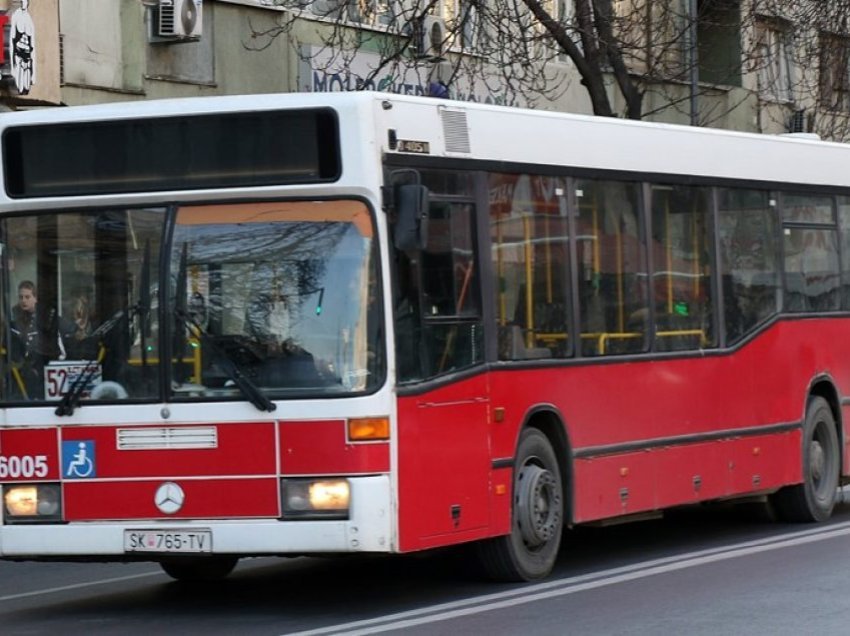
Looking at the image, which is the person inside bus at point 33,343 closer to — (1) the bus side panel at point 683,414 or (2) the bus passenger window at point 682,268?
(1) the bus side panel at point 683,414

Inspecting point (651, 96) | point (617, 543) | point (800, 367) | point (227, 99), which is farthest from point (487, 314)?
point (651, 96)

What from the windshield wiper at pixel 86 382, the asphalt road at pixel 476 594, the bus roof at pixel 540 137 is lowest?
the asphalt road at pixel 476 594

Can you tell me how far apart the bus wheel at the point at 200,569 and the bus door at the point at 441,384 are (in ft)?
6.50

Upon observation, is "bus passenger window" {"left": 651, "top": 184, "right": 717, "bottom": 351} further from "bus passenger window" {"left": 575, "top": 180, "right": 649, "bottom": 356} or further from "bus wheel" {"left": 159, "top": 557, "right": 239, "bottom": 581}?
"bus wheel" {"left": 159, "top": 557, "right": 239, "bottom": 581}

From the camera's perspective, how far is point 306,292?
1111cm

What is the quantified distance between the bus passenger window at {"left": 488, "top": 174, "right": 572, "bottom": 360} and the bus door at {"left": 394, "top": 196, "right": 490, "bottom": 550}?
13.2 inches

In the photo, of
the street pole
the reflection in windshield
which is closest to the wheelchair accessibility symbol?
the reflection in windshield

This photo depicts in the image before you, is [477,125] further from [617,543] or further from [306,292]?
[617,543]

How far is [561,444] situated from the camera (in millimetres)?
13094

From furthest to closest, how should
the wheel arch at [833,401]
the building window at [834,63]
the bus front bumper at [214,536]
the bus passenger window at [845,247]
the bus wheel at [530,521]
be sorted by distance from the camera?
the building window at [834,63]
the bus passenger window at [845,247]
the wheel arch at [833,401]
the bus wheel at [530,521]
the bus front bumper at [214,536]

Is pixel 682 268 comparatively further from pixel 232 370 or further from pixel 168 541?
pixel 168 541

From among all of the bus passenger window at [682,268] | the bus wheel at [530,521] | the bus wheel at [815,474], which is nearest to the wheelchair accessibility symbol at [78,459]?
the bus wheel at [530,521]

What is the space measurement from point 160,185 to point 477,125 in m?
1.98

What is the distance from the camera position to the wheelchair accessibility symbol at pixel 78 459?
1138cm
